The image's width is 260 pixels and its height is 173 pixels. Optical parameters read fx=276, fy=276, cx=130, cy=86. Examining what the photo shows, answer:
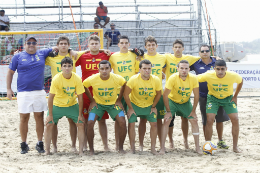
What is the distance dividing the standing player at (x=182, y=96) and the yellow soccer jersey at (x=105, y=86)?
88 cm

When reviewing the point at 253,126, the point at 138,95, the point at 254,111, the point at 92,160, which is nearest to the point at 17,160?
the point at 92,160

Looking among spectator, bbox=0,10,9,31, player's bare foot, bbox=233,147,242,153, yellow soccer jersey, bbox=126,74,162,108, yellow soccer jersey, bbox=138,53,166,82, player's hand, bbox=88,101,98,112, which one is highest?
spectator, bbox=0,10,9,31

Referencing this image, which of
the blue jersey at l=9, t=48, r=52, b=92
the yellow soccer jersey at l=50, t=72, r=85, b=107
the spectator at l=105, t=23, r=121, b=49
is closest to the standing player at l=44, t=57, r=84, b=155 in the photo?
the yellow soccer jersey at l=50, t=72, r=85, b=107

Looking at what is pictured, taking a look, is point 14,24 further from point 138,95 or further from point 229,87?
point 229,87

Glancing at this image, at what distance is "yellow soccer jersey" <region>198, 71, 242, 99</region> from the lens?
501 centimetres

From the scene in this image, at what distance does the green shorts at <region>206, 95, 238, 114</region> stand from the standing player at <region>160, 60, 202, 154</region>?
307mm

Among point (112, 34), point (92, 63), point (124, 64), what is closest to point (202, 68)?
point (124, 64)

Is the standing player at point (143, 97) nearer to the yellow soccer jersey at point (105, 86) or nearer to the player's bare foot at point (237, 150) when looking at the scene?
the yellow soccer jersey at point (105, 86)

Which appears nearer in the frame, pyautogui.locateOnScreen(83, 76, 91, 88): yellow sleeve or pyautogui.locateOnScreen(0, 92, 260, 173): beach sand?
pyautogui.locateOnScreen(0, 92, 260, 173): beach sand

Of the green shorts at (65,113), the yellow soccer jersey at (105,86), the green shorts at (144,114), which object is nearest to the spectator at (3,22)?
the green shorts at (65,113)

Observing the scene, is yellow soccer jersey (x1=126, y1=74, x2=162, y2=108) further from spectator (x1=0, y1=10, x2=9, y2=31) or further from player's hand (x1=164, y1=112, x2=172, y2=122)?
spectator (x1=0, y1=10, x2=9, y2=31)

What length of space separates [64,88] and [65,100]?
0.22 m

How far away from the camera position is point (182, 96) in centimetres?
501

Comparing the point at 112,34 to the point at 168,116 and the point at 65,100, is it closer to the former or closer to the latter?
the point at 65,100
